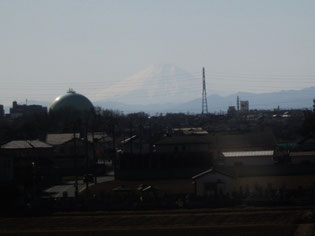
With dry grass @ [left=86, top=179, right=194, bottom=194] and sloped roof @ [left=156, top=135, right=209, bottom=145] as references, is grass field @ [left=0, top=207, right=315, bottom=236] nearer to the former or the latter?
dry grass @ [left=86, top=179, right=194, bottom=194]

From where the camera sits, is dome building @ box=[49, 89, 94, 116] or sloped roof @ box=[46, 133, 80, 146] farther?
dome building @ box=[49, 89, 94, 116]

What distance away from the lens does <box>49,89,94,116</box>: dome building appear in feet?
227

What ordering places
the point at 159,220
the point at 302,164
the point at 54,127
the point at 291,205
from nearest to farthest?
the point at 159,220 → the point at 291,205 → the point at 302,164 → the point at 54,127

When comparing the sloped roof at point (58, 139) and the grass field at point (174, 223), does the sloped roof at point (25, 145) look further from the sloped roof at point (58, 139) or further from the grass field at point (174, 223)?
the grass field at point (174, 223)

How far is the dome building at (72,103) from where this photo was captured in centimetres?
6919

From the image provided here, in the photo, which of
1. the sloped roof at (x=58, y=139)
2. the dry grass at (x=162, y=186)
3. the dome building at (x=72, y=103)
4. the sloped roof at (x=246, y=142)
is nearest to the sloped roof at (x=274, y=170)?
the dry grass at (x=162, y=186)

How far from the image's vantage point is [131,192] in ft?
72.3

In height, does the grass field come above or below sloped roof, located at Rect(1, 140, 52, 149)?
below

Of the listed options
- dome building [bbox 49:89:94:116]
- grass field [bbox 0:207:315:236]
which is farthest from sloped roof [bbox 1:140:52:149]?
dome building [bbox 49:89:94:116]

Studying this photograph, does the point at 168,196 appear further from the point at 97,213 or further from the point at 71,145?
the point at 71,145

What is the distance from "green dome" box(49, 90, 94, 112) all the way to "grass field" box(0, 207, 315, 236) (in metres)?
51.4

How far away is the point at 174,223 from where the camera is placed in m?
15.6

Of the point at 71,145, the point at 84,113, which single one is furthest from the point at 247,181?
the point at 84,113

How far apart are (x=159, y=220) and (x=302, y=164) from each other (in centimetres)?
1448
